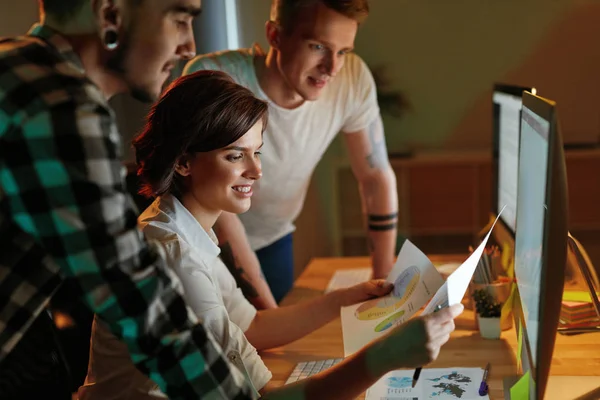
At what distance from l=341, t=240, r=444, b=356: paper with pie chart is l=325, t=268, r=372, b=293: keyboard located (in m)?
0.71

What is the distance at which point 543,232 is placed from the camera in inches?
34.7

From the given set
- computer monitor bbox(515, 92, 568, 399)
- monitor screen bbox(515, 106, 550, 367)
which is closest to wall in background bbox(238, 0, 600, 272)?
monitor screen bbox(515, 106, 550, 367)

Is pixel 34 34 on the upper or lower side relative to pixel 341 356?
upper

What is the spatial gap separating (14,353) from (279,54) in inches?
48.9

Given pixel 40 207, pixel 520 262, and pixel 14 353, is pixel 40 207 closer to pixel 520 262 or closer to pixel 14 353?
pixel 14 353

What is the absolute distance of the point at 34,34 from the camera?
2.92 feet

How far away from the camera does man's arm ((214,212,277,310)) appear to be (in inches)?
73.5

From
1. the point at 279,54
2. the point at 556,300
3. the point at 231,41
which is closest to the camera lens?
the point at 556,300

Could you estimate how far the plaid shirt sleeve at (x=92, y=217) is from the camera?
79 cm

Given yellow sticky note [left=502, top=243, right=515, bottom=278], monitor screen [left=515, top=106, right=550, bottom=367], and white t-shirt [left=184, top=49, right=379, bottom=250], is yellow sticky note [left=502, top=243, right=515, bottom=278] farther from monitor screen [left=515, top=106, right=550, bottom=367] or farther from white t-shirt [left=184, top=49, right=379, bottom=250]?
white t-shirt [left=184, top=49, right=379, bottom=250]

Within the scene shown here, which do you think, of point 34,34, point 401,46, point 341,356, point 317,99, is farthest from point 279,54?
point 401,46

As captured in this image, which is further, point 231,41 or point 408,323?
point 231,41

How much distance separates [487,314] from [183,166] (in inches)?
29.4

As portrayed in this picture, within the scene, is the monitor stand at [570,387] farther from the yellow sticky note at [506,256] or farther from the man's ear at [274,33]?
the man's ear at [274,33]
